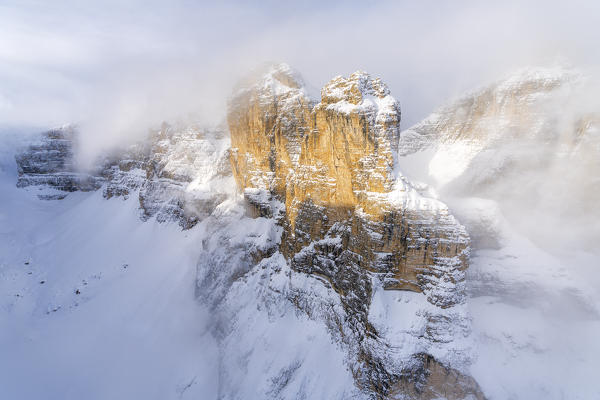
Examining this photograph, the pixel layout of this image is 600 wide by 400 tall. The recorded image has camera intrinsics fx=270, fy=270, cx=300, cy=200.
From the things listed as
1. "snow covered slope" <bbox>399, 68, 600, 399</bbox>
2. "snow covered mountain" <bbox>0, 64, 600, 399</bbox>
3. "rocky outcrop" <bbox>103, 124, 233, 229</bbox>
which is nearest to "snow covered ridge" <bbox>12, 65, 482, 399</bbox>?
"snow covered mountain" <bbox>0, 64, 600, 399</bbox>

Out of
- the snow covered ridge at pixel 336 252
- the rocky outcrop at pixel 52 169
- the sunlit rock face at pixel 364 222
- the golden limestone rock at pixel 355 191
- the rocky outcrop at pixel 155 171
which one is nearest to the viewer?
the snow covered ridge at pixel 336 252

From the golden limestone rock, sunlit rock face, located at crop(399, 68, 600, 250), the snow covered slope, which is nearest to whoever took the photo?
the golden limestone rock

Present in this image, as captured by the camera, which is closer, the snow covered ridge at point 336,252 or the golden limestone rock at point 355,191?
the snow covered ridge at point 336,252

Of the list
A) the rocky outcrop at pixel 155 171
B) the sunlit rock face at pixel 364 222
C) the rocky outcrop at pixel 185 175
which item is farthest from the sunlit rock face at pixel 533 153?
the rocky outcrop at pixel 155 171

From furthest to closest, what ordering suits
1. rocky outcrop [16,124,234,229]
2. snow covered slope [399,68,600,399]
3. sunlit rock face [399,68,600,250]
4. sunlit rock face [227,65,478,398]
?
rocky outcrop [16,124,234,229]
sunlit rock face [399,68,600,250]
snow covered slope [399,68,600,399]
sunlit rock face [227,65,478,398]

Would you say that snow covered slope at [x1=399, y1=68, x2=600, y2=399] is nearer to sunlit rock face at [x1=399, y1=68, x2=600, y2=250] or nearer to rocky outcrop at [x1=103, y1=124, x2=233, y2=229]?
sunlit rock face at [x1=399, y1=68, x2=600, y2=250]

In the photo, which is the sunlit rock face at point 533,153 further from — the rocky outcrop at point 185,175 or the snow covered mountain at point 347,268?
the rocky outcrop at point 185,175

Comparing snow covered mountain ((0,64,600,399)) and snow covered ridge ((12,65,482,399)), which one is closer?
snow covered ridge ((12,65,482,399))
